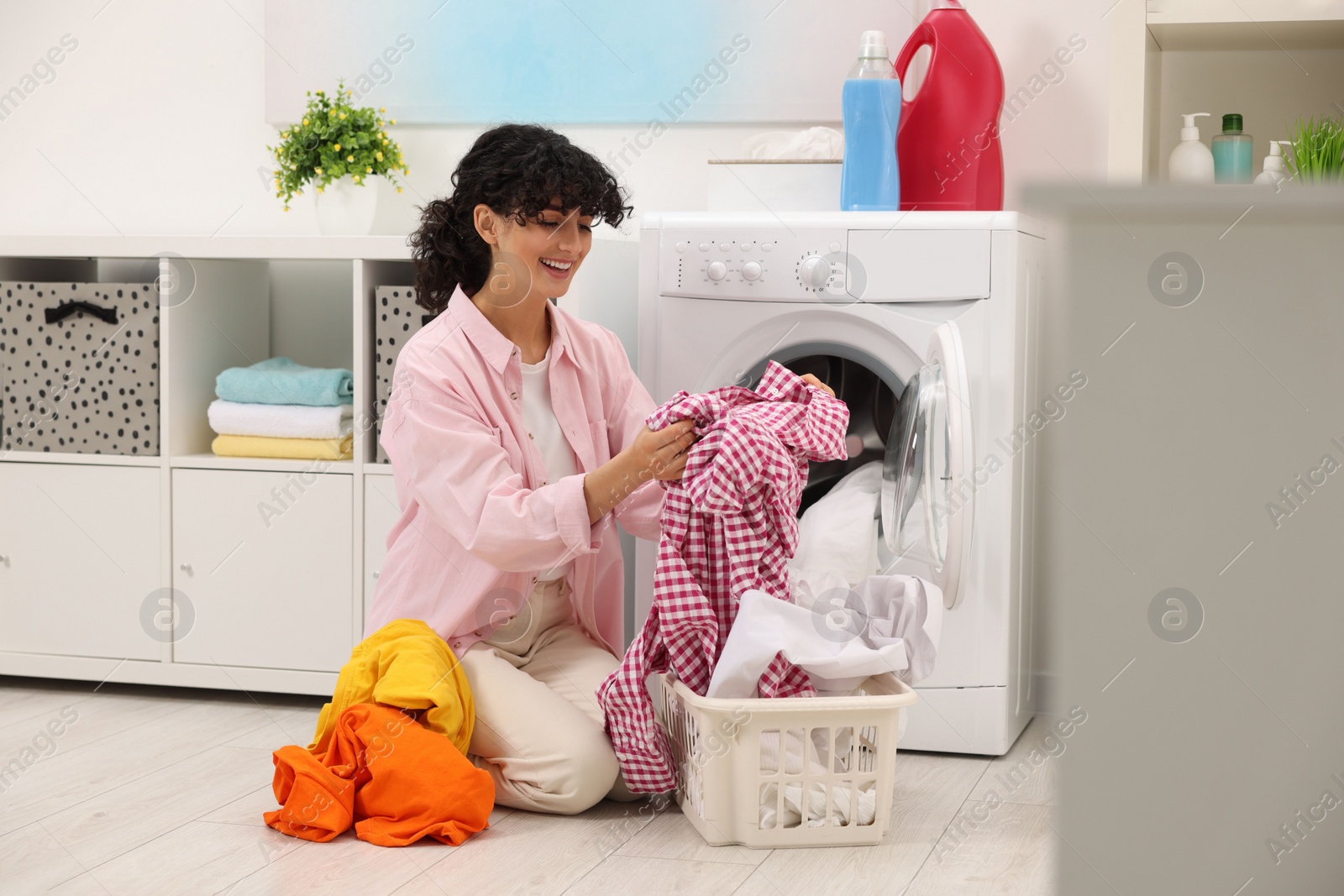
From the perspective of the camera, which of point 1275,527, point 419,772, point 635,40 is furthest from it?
point 635,40

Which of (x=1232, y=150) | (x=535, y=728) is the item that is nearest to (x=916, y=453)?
(x=535, y=728)

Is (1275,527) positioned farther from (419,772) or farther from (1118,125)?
(1118,125)

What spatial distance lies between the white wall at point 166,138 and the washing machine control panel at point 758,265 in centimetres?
61

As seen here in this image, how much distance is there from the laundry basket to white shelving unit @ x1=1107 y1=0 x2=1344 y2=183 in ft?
3.35

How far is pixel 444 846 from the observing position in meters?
1.63

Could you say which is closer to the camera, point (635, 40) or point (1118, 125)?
point (1118, 125)

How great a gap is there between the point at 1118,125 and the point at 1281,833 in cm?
169

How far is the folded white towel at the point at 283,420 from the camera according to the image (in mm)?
2297

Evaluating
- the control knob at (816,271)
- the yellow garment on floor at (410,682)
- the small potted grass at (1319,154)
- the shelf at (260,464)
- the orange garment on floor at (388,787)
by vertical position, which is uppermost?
the small potted grass at (1319,154)

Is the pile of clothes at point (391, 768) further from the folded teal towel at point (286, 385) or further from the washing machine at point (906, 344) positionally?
the folded teal towel at point (286, 385)

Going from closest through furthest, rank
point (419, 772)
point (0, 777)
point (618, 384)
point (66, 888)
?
point (66, 888) → point (419, 772) → point (0, 777) → point (618, 384)

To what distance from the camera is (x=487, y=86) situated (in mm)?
2691

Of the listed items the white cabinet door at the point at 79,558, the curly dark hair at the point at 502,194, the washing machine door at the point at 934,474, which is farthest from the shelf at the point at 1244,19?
the white cabinet door at the point at 79,558

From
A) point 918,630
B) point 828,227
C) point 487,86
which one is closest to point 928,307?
point 828,227
